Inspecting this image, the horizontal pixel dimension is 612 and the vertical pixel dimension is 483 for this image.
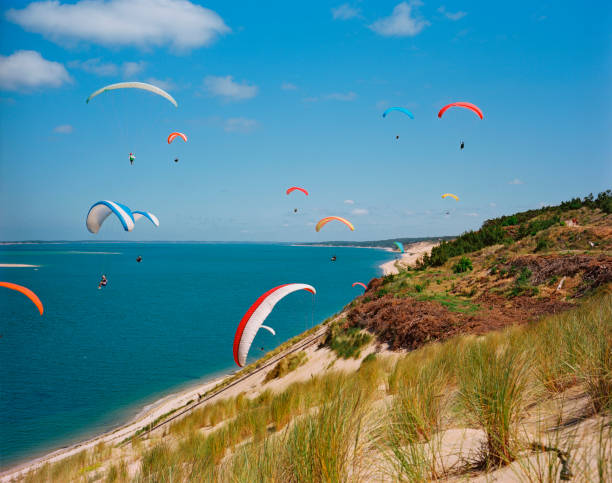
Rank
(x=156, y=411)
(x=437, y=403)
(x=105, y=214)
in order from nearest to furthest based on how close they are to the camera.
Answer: (x=437, y=403) → (x=156, y=411) → (x=105, y=214)

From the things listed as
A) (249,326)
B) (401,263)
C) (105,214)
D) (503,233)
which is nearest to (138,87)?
(105,214)

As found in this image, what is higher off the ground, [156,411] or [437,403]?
[437,403]

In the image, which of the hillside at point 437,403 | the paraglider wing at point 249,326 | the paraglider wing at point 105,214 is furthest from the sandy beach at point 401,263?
the paraglider wing at point 249,326

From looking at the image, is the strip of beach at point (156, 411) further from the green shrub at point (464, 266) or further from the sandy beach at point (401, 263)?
the sandy beach at point (401, 263)

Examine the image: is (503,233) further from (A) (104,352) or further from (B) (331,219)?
(A) (104,352)

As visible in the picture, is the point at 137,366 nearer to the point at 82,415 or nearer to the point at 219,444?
the point at 82,415

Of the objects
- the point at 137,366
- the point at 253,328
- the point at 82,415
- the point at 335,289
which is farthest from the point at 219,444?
the point at 335,289
